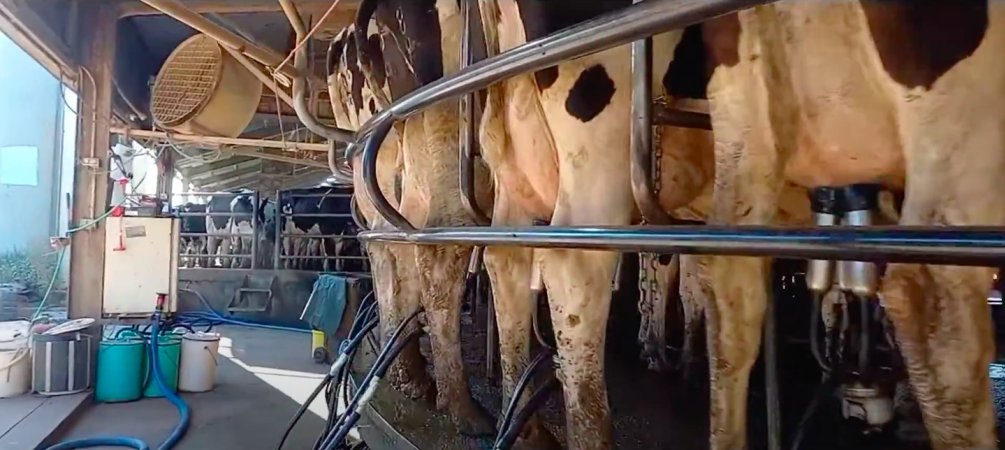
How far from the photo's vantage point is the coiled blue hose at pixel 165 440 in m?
3.40

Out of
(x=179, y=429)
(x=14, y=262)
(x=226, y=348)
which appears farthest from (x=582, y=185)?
(x=14, y=262)

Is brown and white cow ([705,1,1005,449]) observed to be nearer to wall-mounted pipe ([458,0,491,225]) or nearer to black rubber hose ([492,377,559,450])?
black rubber hose ([492,377,559,450])

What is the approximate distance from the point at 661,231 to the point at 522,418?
2.31 ft

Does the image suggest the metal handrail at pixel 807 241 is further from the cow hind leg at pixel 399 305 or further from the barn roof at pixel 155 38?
the barn roof at pixel 155 38

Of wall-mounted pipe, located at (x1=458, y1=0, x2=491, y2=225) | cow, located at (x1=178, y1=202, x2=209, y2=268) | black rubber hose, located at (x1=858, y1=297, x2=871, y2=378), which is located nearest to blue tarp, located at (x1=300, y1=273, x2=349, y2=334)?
wall-mounted pipe, located at (x1=458, y1=0, x2=491, y2=225)

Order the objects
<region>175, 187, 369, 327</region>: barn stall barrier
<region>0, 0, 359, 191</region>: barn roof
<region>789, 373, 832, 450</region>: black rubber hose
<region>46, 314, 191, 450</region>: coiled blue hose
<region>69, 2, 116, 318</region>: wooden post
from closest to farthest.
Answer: <region>789, 373, 832, 450</region>: black rubber hose < <region>46, 314, 191, 450</region>: coiled blue hose < <region>0, 0, 359, 191</region>: barn roof < <region>69, 2, 116, 318</region>: wooden post < <region>175, 187, 369, 327</region>: barn stall barrier

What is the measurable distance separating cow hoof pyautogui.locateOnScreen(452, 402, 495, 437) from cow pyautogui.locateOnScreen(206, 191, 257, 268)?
26.4 feet

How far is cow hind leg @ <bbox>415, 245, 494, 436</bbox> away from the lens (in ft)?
6.59

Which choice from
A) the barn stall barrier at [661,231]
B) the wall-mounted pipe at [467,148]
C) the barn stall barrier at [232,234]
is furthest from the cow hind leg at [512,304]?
the barn stall barrier at [232,234]

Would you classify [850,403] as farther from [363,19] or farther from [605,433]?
[363,19]

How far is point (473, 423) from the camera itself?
6.21 ft

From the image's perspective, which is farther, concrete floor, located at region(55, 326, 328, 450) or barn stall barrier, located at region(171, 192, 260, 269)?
barn stall barrier, located at region(171, 192, 260, 269)

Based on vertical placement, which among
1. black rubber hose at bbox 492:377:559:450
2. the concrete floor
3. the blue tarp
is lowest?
the concrete floor

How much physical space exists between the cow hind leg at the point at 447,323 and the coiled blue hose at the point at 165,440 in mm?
1906
